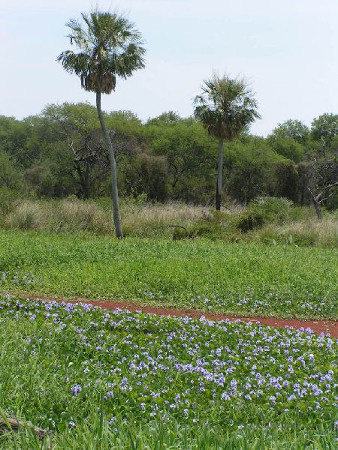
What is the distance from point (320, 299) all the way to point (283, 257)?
175 inches

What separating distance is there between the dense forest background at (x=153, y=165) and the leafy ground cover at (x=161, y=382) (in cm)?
2959

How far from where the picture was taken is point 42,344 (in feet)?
22.2

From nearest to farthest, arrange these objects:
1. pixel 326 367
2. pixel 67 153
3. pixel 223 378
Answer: pixel 223 378 → pixel 326 367 → pixel 67 153

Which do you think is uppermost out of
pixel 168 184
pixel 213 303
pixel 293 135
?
pixel 293 135

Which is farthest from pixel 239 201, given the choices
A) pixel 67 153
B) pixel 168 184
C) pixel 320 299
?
pixel 320 299

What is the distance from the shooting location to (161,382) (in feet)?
19.0

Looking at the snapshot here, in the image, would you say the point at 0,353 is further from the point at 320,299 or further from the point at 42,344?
the point at 320,299

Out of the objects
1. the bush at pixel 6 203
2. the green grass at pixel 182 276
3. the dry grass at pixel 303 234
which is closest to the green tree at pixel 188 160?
the bush at pixel 6 203

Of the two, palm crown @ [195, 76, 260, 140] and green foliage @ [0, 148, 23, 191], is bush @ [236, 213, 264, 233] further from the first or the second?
green foliage @ [0, 148, 23, 191]

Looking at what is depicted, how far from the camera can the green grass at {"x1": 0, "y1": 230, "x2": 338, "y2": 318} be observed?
10898mm

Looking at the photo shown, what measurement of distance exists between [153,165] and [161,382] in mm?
36428

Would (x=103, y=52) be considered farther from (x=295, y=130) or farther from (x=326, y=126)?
(x=295, y=130)

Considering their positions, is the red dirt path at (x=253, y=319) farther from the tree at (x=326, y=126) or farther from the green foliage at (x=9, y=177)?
the tree at (x=326, y=126)

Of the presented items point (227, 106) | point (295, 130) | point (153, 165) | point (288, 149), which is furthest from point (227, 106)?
point (295, 130)
